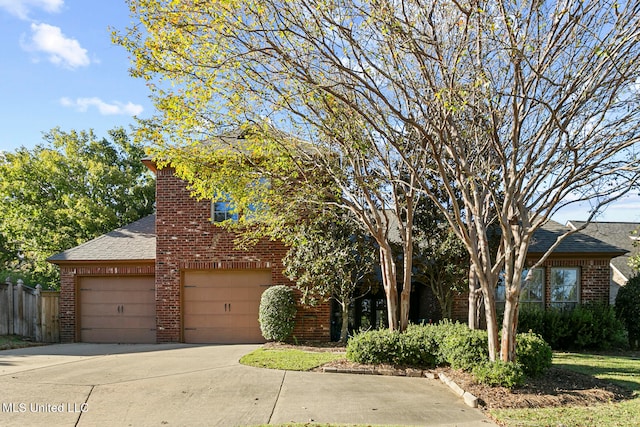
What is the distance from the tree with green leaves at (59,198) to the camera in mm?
21219

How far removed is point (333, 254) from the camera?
42.8 feet

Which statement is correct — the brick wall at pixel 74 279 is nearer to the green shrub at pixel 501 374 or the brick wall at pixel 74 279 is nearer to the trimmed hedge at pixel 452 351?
the trimmed hedge at pixel 452 351

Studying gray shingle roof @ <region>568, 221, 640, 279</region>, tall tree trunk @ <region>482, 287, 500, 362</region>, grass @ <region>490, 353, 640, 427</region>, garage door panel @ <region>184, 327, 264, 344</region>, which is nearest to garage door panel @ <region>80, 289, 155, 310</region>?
garage door panel @ <region>184, 327, 264, 344</region>

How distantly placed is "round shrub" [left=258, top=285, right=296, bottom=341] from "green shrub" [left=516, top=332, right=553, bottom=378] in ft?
20.9

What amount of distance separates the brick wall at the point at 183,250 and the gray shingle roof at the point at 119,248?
81 centimetres

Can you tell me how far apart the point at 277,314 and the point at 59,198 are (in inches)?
534

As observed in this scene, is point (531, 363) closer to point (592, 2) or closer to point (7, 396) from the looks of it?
point (592, 2)

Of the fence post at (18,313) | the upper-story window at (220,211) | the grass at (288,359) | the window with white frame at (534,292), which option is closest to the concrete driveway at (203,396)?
the grass at (288,359)

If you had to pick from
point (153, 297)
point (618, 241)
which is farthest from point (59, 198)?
point (618, 241)

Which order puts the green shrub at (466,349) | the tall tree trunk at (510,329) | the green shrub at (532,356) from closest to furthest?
the tall tree trunk at (510,329)
the green shrub at (532,356)
the green shrub at (466,349)

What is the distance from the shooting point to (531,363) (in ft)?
28.0

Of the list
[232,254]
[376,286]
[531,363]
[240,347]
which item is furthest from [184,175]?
[531,363]

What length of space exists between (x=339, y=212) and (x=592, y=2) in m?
7.40

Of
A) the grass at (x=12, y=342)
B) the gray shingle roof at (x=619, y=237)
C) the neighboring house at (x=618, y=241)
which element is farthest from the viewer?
A: the neighboring house at (x=618, y=241)
